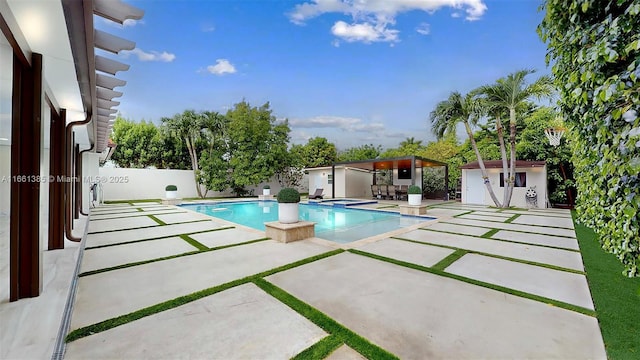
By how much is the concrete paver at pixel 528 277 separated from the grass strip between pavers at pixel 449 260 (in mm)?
68

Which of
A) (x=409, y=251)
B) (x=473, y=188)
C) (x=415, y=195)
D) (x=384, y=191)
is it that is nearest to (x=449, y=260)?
(x=409, y=251)

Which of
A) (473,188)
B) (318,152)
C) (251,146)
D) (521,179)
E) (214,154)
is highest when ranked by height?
(318,152)

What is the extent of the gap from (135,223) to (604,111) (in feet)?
32.8

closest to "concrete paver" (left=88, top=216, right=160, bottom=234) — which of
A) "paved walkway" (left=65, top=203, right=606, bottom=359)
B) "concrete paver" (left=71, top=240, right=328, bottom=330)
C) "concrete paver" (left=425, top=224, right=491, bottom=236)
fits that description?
"paved walkway" (left=65, top=203, right=606, bottom=359)

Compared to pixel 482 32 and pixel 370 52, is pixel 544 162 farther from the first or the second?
pixel 370 52

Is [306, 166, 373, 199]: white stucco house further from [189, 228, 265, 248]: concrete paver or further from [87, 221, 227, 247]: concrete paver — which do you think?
[189, 228, 265, 248]: concrete paver

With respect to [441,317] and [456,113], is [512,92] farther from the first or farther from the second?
[441,317]

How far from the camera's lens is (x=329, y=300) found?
2998 millimetres

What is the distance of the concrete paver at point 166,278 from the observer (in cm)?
285

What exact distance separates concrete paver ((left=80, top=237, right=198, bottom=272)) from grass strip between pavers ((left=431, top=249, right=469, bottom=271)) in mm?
4424

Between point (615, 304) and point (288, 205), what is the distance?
5202mm

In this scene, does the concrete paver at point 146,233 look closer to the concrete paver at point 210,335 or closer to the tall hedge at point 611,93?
the concrete paver at point 210,335

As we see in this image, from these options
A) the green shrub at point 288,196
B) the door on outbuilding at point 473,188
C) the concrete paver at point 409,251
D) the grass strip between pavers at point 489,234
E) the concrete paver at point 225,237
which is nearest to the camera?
the concrete paver at point 409,251

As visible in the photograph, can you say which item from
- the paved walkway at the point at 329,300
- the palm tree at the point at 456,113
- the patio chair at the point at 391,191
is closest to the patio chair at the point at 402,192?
the patio chair at the point at 391,191
